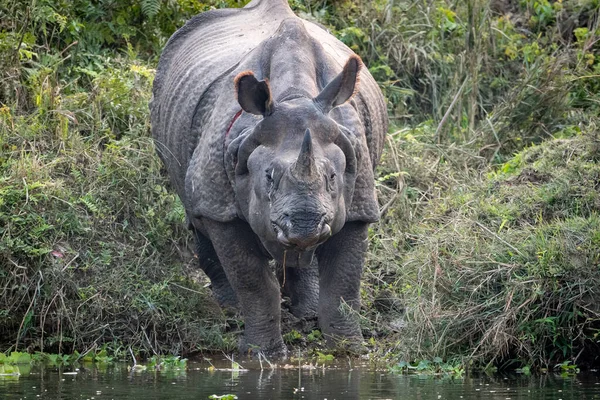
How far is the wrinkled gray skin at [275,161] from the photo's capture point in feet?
27.3

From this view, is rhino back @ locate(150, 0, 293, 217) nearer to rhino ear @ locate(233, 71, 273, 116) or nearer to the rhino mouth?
rhino ear @ locate(233, 71, 273, 116)

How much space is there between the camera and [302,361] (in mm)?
9070

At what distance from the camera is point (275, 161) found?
830 cm

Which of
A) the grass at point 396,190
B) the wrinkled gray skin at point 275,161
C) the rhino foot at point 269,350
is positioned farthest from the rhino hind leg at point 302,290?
the rhino foot at point 269,350

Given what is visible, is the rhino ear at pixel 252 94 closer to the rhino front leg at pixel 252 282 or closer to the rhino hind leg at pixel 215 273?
the rhino front leg at pixel 252 282

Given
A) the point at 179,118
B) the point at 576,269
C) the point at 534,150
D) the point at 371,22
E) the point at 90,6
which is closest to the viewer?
the point at 576,269

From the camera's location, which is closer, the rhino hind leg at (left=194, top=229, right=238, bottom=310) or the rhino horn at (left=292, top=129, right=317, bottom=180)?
the rhino horn at (left=292, top=129, right=317, bottom=180)

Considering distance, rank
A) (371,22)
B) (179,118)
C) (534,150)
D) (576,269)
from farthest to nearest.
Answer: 1. (371,22)
2. (534,150)
3. (179,118)
4. (576,269)

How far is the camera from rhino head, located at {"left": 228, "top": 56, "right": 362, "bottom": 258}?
26.4 ft

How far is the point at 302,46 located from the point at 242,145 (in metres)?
0.91

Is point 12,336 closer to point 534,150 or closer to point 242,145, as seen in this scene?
point 242,145

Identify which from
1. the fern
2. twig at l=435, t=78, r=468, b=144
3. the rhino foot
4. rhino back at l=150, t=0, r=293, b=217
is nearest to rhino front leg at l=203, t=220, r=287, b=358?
the rhino foot

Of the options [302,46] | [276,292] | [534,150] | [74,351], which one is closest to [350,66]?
[302,46]

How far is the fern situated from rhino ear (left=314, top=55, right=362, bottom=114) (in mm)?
3997
